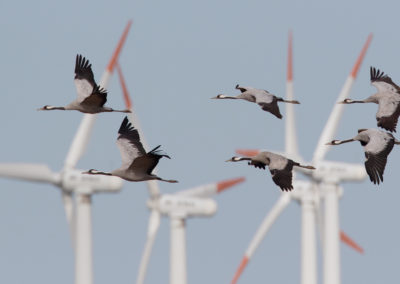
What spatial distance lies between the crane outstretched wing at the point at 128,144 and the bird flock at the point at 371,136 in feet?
12.5

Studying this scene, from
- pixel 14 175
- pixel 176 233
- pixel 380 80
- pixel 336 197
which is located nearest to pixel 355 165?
pixel 336 197

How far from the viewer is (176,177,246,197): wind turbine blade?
131 m

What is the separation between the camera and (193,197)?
13462 centimetres

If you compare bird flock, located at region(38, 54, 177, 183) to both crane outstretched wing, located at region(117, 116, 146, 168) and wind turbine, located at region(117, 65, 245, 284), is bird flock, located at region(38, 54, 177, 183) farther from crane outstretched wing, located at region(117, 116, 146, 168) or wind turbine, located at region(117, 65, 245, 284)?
wind turbine, located at region(117, 65, 245, 284)

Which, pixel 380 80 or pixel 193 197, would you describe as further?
pixel 193 197

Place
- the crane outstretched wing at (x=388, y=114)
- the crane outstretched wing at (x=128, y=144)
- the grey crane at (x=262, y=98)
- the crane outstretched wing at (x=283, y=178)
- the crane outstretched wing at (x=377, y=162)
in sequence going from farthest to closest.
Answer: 1. the crane outstretched wing at (x=128, y=144)
2. the grey crane at (x=262, y=98)
3. the crane outstretched wing at (x=388, y=114)
4. the crane outstretched wing at (x=283, y=178)
5. the crane outstretched wing at (x=377, y=162)

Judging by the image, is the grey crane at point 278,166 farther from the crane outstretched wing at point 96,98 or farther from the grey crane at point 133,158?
the crane outstretched wing at point 96,98

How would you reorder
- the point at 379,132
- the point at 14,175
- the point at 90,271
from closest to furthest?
the point at 379,132, the point at 14,175, the point at 90,271

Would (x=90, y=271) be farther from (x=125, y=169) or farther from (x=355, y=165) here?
(x=125, y=169)

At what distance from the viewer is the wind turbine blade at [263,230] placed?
12519 centimetres

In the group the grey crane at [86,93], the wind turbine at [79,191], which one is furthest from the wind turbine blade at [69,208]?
the grey crane at [86,93]

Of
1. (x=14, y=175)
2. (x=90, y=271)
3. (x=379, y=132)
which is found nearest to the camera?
(x=379, y=132)

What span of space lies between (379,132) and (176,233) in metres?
48.0

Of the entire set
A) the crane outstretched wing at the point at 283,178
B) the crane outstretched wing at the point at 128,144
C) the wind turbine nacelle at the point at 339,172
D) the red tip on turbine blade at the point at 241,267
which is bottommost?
the crane outstretched wing at the point at 283,178
